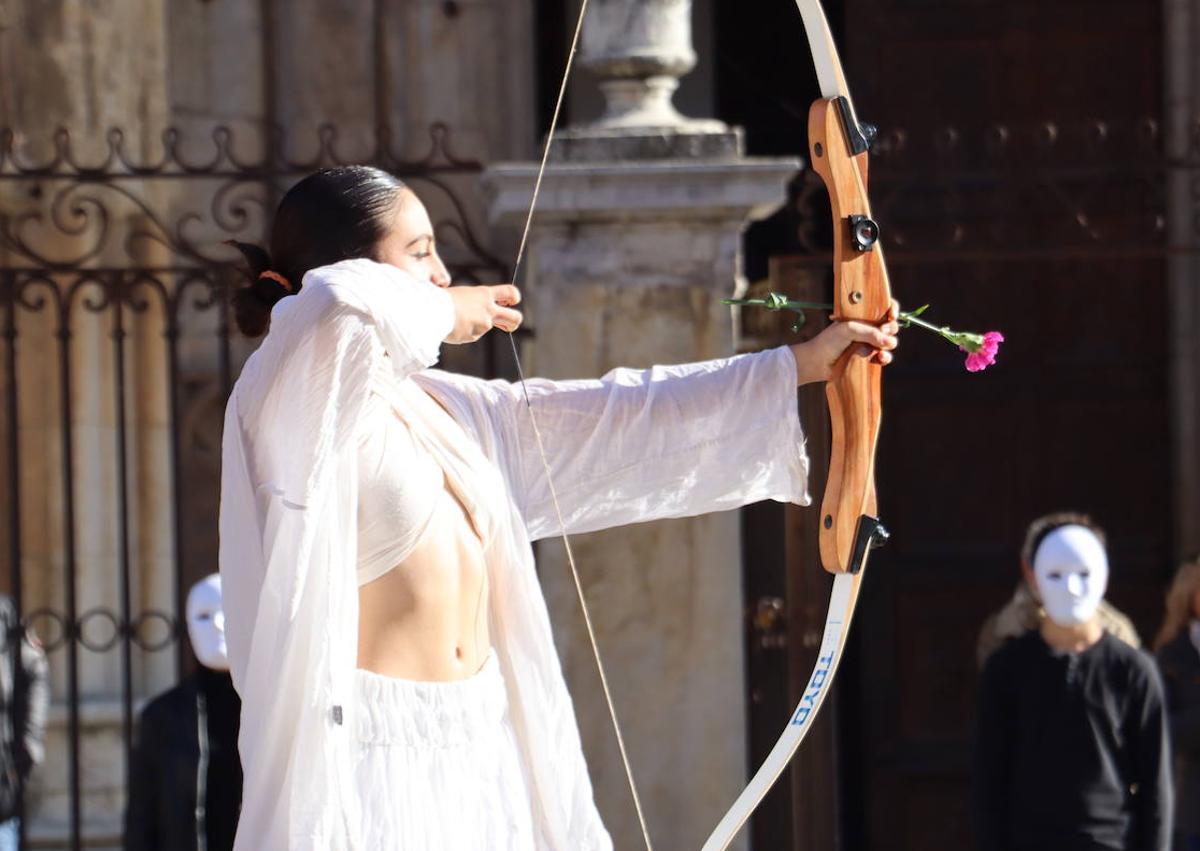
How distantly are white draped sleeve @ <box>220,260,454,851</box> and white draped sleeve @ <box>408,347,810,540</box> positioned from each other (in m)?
0.43

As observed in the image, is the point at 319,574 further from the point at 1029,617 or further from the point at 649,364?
the point at 1029,617

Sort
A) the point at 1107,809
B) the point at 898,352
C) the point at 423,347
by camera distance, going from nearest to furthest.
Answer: the point at 423,347 < the point at 1107,809 < the point at 898,352

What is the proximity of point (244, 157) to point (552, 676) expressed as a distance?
573cm

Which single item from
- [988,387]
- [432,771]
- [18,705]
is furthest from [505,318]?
[988,387]

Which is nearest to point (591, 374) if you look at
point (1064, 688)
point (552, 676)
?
point (1064, 688)

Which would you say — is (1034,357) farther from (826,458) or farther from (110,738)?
(110,738)

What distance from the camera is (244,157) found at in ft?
30.1

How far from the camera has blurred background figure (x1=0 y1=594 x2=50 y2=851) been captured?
6.78 metres

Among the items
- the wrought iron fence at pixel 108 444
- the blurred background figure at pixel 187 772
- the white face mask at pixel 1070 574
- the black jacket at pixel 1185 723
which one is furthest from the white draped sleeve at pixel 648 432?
the wrought iron fence at pixel 108 444

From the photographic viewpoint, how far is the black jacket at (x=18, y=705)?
6832 millimetres

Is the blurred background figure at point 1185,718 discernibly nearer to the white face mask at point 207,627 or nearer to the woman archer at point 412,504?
the white face mask at point 207,627

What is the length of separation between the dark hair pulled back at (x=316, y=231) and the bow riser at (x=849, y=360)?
0.70 metres

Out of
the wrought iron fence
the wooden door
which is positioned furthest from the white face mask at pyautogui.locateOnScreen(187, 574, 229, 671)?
the wooden door

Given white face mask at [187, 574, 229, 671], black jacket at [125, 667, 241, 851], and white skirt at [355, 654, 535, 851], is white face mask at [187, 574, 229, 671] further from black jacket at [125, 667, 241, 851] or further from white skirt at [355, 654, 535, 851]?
white skirt at [355, 654, 535, 851]
